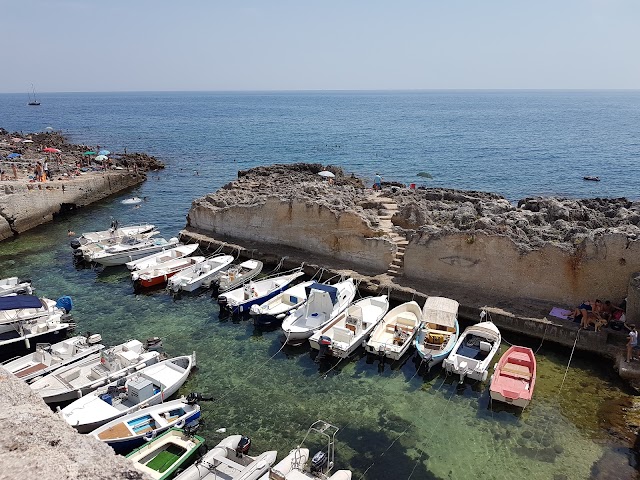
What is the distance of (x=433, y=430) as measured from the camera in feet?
45.5

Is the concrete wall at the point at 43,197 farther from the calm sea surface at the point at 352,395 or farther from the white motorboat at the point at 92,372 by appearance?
the white motorboat at the point at 92,372

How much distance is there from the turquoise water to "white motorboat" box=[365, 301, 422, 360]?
0.60 m

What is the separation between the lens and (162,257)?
84.0 feet

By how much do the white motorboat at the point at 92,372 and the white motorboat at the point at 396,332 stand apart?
7559 millimetres

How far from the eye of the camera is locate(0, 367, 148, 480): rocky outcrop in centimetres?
525

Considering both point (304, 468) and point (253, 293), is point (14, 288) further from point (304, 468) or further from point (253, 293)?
point (304, 468)

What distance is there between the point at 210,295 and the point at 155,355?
6457 mm

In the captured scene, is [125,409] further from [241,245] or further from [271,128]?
[271,128]

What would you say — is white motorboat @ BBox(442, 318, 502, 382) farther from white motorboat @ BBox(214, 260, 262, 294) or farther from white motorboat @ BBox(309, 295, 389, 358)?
white motorboat @ BBox(214, 260, 262, 294)

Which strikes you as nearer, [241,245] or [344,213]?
[344,213]

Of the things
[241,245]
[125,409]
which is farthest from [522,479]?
[241,245]

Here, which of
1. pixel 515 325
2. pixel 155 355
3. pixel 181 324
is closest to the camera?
pixel 155 355

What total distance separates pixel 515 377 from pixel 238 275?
12.7 m

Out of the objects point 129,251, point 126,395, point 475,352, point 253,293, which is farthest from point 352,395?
point 129,251
